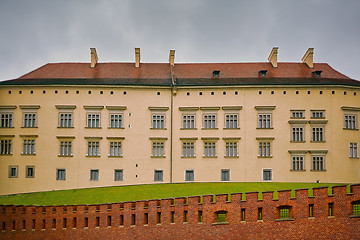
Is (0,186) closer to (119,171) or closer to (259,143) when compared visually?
(119,171)

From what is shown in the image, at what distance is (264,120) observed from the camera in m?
40.6

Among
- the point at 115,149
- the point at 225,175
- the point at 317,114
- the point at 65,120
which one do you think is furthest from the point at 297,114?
the point at 65,120

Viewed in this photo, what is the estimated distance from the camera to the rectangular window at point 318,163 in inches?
1561

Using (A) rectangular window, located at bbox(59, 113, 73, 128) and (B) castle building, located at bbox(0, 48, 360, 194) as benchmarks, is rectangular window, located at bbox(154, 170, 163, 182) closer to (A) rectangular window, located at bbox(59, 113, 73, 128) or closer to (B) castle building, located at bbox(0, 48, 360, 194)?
(B) castle building, located at bbox(0, 48, 360, 194)

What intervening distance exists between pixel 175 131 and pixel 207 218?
59.4 feet

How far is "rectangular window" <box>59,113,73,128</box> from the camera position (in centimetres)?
4072

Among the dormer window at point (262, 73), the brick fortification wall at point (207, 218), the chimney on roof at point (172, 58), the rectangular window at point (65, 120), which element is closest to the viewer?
the brick fortification wall at point (207, 218)

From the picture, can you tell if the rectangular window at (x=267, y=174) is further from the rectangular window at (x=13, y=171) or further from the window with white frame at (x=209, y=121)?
the rectangular window at (x=13, y=171)

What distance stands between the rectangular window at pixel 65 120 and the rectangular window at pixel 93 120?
186 cm

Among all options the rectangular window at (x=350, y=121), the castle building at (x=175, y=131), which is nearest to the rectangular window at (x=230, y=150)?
the castle building at (x=175, y=131)

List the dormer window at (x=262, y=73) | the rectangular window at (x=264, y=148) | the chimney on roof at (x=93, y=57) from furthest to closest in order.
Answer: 1. the chimney on roof at (x=93, y=57)
2. the dormer window at (x=262, y=73)
3. the rectangular window at (x=264, y=148)

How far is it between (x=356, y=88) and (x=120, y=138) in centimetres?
2507

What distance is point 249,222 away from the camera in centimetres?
2273

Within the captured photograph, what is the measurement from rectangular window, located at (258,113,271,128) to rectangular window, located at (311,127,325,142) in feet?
14.7
